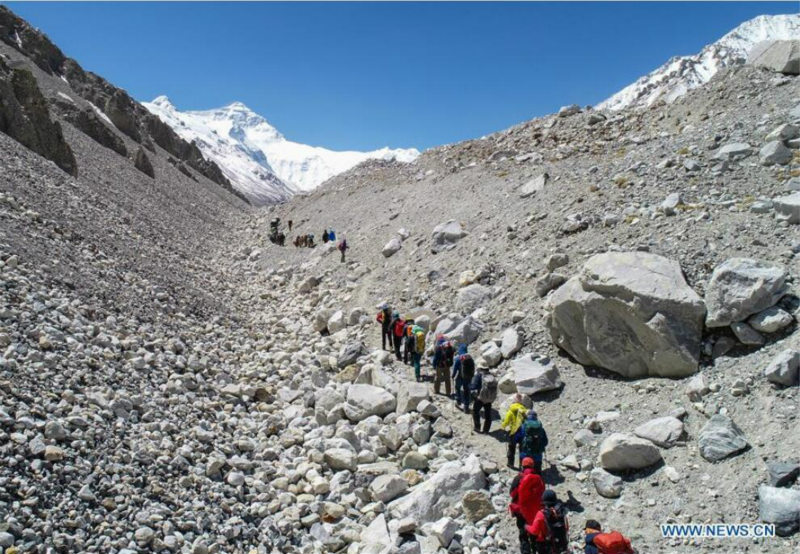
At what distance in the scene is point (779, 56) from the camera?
25.4 m

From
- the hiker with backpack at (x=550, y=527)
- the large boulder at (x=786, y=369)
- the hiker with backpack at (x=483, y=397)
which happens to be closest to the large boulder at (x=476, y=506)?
the hiker with backpack at (x=550, y=527)

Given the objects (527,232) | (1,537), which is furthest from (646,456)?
(527,232)

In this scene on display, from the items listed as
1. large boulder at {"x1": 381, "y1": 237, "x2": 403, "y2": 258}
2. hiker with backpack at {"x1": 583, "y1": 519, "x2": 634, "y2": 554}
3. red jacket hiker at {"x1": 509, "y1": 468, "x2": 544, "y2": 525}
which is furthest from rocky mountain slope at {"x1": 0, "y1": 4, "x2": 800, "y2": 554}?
large boulder at {"x1": 381, "y1": 237, "x2": 403, "y2": 258}

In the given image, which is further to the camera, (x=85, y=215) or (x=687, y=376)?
(x=85, y=215)

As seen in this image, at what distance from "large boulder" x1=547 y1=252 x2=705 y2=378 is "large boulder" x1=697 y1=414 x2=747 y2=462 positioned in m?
1.91

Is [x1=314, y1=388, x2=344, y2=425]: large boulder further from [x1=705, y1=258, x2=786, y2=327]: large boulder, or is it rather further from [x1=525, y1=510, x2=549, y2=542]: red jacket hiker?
[x1=705, y1=258, x2=786, y2=327]: large boulder

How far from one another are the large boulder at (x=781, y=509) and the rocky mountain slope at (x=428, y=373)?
0.09ft

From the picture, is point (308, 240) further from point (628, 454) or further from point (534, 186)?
point (628, 454)

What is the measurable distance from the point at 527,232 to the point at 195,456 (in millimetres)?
13749

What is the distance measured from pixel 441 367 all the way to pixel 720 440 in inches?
269

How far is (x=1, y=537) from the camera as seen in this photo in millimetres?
6895

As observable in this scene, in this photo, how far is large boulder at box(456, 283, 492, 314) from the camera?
17.4m

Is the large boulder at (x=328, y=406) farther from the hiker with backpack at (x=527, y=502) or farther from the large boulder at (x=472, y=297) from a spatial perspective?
the hiker with backpack at (x=527, y=502)

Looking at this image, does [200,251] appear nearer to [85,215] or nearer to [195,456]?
[85,215]
